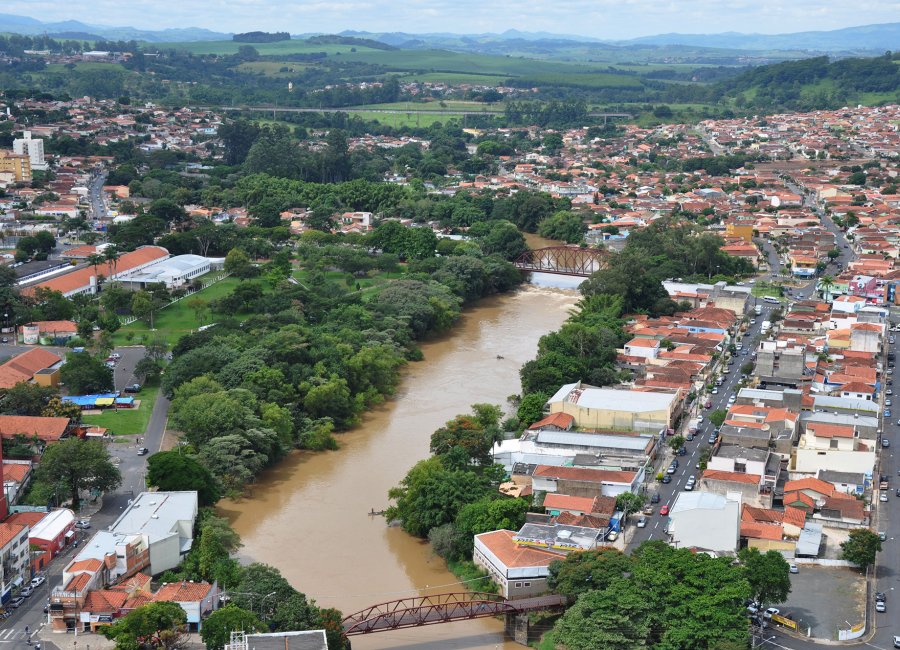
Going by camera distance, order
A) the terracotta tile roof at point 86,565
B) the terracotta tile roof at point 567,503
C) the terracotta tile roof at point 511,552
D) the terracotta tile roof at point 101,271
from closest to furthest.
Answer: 1. the terracotta tile roof at point 86,565
2. the terracotta tile roof at point 511,552
3. the terracotta tile roof at point 567,503
4. the terracotta tile roof at point 101,271

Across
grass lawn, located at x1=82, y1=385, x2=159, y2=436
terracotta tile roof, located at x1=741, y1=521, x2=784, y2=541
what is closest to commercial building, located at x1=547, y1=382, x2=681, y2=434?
terracotta tile roof, located at x1=741, y1=521, x2=784, y2=541

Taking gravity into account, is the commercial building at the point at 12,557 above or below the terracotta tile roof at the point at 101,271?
above

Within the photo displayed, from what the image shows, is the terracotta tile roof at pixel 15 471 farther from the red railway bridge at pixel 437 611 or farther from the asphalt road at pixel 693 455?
the asphalt road at pixel 693 455

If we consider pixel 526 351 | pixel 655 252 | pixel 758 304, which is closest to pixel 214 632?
pixel 526 351

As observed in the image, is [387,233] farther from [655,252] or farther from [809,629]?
[809,629]

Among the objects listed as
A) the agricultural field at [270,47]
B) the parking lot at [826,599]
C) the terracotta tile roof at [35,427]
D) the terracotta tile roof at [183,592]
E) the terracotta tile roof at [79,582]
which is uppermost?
the agricultural field at [270,47]

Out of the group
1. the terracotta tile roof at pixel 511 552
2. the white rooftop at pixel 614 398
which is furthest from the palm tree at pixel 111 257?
the terracotta tile roof at pixel 511 552
